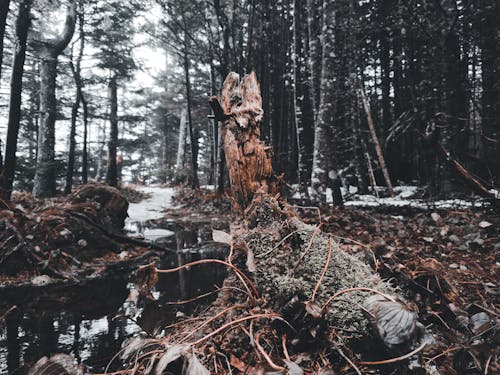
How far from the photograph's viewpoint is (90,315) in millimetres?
2191

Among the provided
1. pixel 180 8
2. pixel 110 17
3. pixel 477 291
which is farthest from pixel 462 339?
pixel 110 17

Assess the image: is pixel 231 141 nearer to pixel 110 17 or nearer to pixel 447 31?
pixel 447 31

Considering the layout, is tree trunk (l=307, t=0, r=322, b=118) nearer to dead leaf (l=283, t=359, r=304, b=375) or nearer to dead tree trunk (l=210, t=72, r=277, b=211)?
dead tree trunk (l=210, t=72, r=277, b=211)

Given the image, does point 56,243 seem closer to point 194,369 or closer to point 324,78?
point 194,369

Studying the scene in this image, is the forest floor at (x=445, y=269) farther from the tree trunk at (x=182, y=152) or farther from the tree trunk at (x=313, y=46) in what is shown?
the tree trunk at (x=182, y=152)

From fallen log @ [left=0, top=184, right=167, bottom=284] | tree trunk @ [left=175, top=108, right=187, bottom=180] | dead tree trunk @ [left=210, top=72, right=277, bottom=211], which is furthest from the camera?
tree trunk @ [left=175, top=108, right=187, bottom=180]

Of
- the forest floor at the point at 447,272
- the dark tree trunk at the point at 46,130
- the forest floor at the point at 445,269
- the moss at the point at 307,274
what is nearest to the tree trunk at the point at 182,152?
the dark tree trunk at the point at 46,130

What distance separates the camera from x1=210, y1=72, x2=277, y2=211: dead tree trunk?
7.24 feet

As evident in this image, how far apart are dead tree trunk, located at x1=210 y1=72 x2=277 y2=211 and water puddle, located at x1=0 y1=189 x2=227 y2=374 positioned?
104 cm

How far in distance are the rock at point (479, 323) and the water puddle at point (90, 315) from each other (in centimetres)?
153

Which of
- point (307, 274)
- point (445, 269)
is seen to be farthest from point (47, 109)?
point (445, 269)

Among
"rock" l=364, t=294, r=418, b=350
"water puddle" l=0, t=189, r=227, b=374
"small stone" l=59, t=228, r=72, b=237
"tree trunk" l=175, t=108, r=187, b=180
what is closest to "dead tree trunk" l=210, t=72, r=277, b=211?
"water puddle" l=0, t=189, r=227, b=374

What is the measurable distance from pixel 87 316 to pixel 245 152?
1869mm

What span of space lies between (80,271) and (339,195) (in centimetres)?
505
